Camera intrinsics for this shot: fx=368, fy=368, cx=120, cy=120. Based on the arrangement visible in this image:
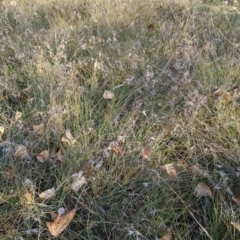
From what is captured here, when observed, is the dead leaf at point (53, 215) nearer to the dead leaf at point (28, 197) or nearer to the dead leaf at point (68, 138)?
the dead leaf at point (28, 197)

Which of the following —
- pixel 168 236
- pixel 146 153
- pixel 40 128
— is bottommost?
pixel 168 236

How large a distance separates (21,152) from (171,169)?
712 mm

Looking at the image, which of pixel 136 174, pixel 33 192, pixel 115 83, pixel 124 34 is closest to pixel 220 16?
pixel 124 34

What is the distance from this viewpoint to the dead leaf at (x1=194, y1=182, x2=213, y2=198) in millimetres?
1563

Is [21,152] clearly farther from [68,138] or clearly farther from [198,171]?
[198,171]

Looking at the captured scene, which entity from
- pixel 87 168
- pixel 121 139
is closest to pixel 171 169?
pixel 121 139

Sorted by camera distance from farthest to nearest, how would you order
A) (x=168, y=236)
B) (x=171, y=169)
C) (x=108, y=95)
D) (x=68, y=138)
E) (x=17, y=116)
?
(x=108, y=95), (x=17, y=116), (x=68, y=138), (x=171, y=169), (x=168, y=236)

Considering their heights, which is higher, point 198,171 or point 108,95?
point 108,95

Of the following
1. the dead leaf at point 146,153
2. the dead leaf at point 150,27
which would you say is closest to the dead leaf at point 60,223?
the dead leaf at point 146,153

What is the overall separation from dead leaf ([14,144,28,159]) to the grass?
0.01m

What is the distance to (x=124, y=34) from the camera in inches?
112

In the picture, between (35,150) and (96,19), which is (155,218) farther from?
(96,19)

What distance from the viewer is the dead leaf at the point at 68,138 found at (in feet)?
5.78

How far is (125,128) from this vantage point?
6.12 feet
